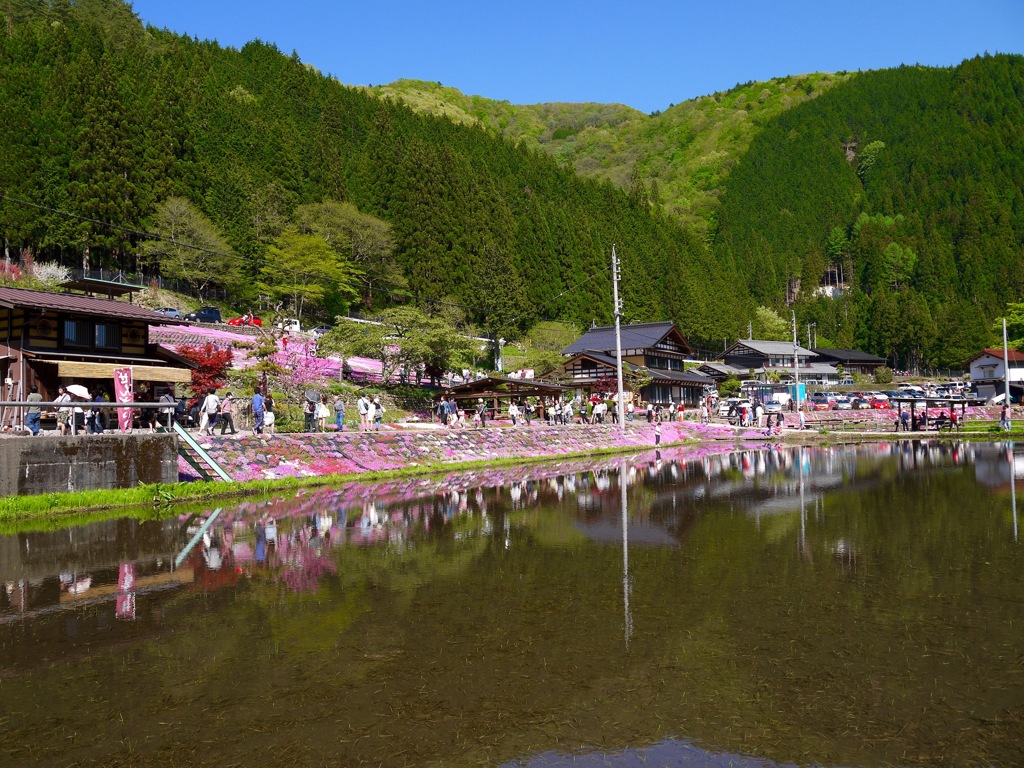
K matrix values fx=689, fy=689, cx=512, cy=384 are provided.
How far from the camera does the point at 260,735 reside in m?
4.44

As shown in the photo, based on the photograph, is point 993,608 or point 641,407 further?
point 641,407

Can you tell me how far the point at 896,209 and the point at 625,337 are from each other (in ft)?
345

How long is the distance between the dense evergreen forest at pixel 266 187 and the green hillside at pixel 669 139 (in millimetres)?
62308

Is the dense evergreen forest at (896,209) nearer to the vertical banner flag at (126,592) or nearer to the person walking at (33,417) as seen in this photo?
the person walking at (33,417)

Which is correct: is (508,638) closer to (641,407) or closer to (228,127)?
(641,407)

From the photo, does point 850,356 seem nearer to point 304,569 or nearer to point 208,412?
point 208,412

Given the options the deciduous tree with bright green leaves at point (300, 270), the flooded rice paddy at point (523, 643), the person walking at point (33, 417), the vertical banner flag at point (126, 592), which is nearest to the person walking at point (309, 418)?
the person walking at point (33, 417)

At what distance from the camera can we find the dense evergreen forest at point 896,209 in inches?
3772

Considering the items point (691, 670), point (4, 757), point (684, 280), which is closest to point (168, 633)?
point (4, 757)

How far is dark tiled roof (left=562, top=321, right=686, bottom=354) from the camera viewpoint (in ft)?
192

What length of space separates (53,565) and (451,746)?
8.16 m

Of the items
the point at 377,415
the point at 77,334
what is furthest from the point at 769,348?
the point at 77,334

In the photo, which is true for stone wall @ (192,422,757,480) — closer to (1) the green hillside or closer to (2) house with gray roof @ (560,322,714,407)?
(2) house with gray roof @ (560,322,714,407)

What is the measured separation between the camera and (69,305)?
21156mm
